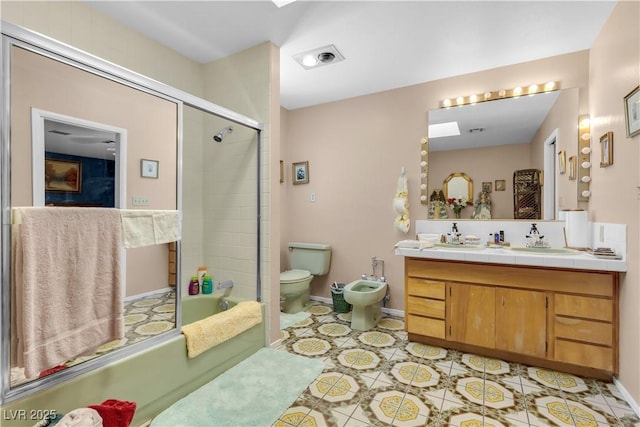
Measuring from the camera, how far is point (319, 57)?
2.62 m

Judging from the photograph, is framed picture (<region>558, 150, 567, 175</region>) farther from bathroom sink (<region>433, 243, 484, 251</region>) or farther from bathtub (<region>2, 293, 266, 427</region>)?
bathtub (<region>2, 293, 266, 427</region>)

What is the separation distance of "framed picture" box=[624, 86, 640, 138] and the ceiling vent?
1.96 m

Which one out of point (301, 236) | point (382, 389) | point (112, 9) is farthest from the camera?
point (301, 236)

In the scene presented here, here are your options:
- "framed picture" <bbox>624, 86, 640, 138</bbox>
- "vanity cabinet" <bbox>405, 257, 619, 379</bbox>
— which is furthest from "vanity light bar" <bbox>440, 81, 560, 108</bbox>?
"vanity cabinet" <bbox>405, 257, 619, 379</bbox>

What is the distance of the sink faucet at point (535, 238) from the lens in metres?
2.53

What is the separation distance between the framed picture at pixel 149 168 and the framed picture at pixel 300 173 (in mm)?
1916

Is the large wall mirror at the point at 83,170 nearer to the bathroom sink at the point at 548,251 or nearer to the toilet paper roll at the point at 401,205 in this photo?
the toilet paper roll at the point at 401,205

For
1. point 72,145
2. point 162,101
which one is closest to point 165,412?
point 72,145

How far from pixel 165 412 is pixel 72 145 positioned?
1639mm

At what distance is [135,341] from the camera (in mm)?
1673

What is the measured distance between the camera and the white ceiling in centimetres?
199

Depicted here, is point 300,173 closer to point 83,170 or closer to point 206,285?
point 206,285

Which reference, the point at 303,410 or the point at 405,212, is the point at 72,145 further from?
the point at 405,212

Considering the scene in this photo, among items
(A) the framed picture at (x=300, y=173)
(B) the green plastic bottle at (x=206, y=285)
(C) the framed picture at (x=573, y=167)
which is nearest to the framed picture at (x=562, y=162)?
(C) the framed picture at (x=573, y=167)
